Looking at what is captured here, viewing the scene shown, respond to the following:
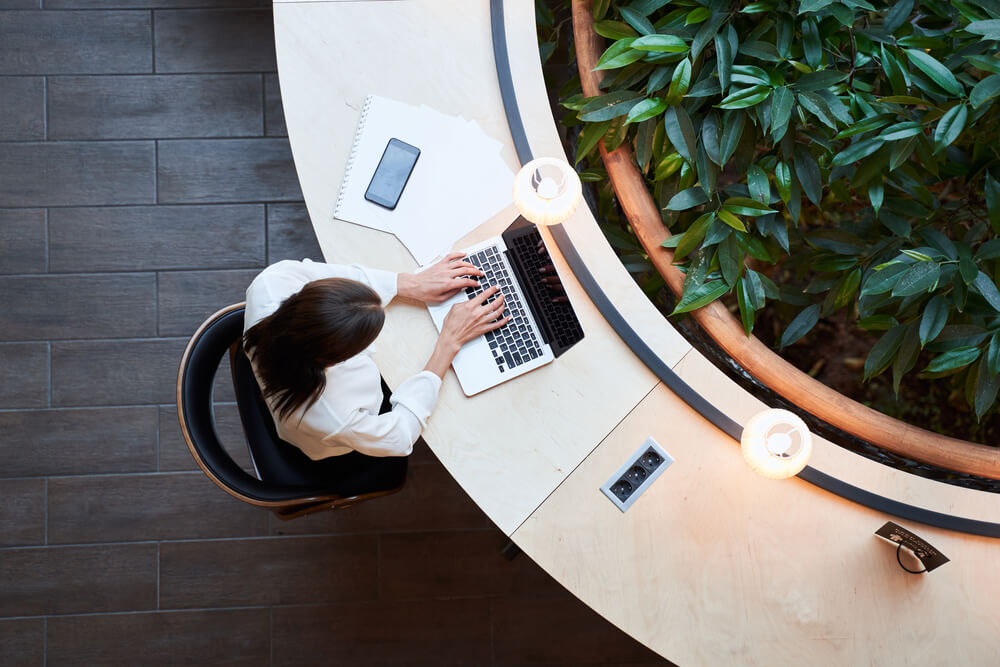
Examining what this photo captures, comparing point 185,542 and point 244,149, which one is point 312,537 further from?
point 244,149

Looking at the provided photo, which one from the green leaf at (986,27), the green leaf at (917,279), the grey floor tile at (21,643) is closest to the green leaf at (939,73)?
the green leaf at (986,27)

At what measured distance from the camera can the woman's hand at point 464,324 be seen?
171 cm

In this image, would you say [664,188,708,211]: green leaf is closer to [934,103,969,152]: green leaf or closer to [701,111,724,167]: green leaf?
[701,111,724,167]: green leaf

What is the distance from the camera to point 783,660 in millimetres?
1643

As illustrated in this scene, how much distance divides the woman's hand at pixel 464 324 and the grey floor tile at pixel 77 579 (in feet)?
4.61

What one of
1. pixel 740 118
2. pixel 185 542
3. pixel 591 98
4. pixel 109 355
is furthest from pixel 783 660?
pixel 109 355

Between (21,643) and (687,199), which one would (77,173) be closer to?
(21,643)

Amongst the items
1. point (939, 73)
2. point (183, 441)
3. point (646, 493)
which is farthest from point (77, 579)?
point (939, 73)

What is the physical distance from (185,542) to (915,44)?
2.50m

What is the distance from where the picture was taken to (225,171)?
2.55 metres

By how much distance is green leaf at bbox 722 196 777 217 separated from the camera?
5.47ft

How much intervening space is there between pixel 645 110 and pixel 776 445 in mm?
791

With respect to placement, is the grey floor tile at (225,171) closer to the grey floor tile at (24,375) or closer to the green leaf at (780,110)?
the grey floor tile at (24,375)

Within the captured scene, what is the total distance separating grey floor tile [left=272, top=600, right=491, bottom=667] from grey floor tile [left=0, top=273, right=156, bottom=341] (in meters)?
1.09
